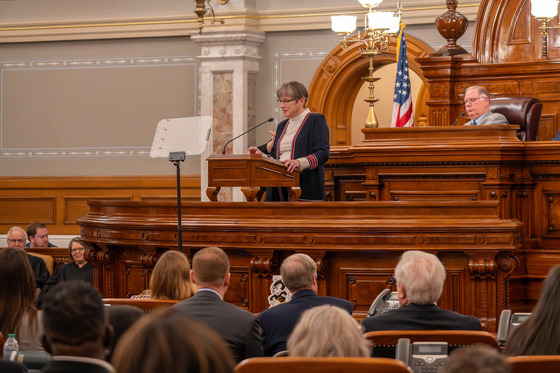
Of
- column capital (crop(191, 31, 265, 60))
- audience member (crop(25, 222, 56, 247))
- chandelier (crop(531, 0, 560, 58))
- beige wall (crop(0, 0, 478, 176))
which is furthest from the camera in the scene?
beige wall (crop(0, 0, 478, 176))

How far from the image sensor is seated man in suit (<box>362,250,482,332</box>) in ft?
12.3

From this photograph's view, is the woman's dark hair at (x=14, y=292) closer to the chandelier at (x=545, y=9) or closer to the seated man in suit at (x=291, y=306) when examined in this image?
the seated man in suit at (x=291, y=306)

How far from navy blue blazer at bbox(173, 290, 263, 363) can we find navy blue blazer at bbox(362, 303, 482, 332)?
45 centimetres

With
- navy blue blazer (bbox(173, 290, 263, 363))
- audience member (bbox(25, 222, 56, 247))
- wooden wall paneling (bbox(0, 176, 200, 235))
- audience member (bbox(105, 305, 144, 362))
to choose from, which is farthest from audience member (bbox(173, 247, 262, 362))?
wooden wall paneling (bbox(0, 176, 200, 235))

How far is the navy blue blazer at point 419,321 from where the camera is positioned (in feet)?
12.3

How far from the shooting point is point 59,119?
45.4 ft

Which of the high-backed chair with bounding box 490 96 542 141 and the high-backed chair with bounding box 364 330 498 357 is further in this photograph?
the high-backed chair with bounding box 490 96 542 141

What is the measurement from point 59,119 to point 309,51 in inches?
155

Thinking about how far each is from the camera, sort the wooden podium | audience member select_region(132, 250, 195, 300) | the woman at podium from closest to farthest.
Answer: audience member select_region(132, 250, 195, 300) → the wooden podium → the woman at podium

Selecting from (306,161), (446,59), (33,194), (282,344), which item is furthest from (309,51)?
(282,344)

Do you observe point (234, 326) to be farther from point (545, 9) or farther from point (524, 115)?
point (545, 9)

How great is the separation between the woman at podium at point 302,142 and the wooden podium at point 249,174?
0.12 m

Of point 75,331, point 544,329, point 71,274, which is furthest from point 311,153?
point 75,331

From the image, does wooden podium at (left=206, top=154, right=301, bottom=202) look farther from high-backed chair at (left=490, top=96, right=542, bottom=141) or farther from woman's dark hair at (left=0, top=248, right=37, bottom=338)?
high-backed chair at (left=490, top=96, right=542, bottom=141)
